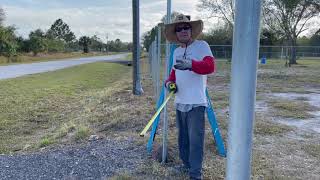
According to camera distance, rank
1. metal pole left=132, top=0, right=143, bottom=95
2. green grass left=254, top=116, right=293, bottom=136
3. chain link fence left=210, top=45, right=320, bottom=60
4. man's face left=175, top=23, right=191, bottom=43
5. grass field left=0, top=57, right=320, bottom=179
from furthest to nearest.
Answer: chain link fence left=210, top=45, right=320, bottom=60 < metal pole left=132, top=0, right=143, bottom=95 < green grass left=254, top=116, right=293, bottom=136 < grass field left=0, top=57, right=320, bottom=179 < man's face left=175, top=23, right=191, bottom=43

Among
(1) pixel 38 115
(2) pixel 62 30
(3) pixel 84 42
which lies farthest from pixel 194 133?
(2) pixel 62 30

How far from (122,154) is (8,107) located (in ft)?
21.6

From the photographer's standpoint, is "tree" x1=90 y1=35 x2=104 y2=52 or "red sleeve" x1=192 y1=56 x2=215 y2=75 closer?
"red sleeve" x1=192 y1=56 x2=215 y2=75

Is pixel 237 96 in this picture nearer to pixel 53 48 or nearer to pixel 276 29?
pixel 276 29

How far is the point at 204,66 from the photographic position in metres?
3.69

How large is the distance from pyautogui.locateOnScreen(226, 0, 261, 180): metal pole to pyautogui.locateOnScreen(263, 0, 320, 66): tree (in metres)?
40.3

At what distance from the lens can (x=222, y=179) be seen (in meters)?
4.33

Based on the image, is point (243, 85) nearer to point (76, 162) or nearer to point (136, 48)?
point (76, 162)

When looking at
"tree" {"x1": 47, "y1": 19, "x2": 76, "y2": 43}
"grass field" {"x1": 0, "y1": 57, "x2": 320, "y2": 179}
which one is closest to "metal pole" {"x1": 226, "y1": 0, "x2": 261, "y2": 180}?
"grass field" {"x1": 0, "y1": 57, "x2": 320, "y2": 179}

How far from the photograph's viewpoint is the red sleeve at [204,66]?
3.64m

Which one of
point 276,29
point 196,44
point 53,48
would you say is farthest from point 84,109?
point 53,48

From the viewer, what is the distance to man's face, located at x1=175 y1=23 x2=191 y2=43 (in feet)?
13.0

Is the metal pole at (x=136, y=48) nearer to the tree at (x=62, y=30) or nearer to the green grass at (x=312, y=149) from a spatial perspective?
the green grass at (x=312, y=149)

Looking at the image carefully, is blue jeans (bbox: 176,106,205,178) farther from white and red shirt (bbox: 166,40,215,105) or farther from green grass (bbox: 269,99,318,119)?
green grass (bbox: 269,99,318,119)
